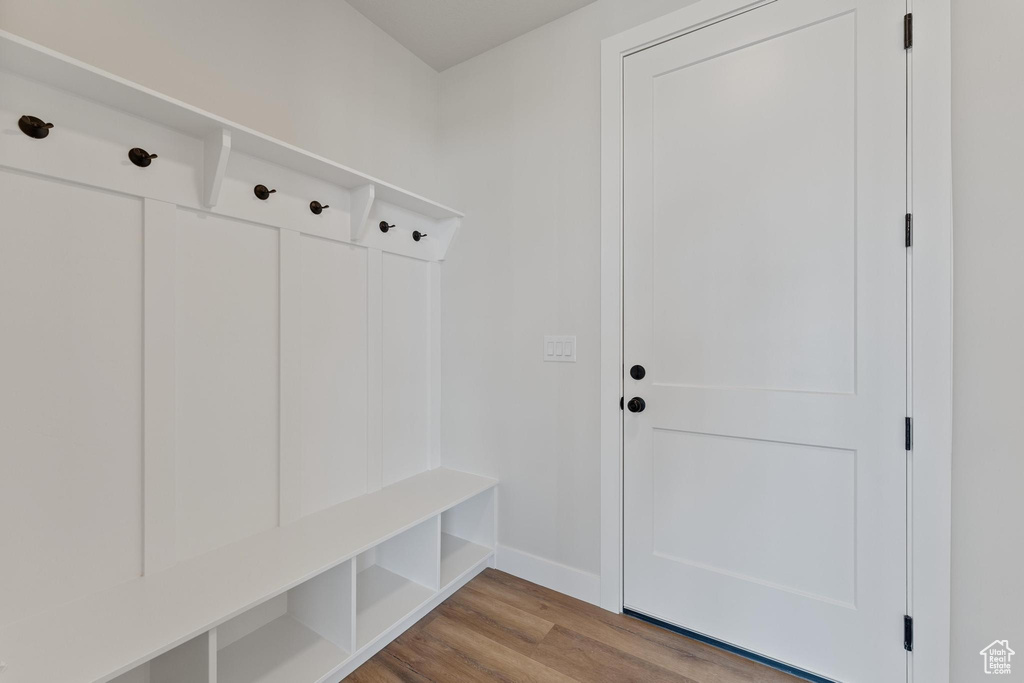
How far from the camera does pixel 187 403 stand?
4.30 ft

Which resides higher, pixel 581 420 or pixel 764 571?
pixel 581 420

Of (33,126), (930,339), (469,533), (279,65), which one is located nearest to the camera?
(33,126)

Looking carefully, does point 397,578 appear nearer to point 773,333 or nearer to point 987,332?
point 773,333

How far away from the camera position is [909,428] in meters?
1.26

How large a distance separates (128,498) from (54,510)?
0.48ft

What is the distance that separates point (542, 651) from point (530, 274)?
1.51 m

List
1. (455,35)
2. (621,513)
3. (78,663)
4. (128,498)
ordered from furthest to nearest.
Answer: (455,35), (621,513), (128,498), (78,663)

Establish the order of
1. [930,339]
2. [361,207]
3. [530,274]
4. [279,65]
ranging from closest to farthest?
[930,339], [279,65], [361,207], [530,274]

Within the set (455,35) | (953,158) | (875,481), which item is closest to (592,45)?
(455,35)

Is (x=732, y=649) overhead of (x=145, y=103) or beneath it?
beneath

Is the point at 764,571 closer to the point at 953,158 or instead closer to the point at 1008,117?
the point at 953,158

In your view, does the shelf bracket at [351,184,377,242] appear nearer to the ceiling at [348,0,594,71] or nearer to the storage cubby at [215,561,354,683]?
the ceiling at [348,0,594,71]

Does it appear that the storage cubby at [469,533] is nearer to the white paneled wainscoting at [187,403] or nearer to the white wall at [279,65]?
the white paneled wainscoting at [187,403]

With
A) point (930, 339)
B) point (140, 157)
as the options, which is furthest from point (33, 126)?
point (930, 339)
